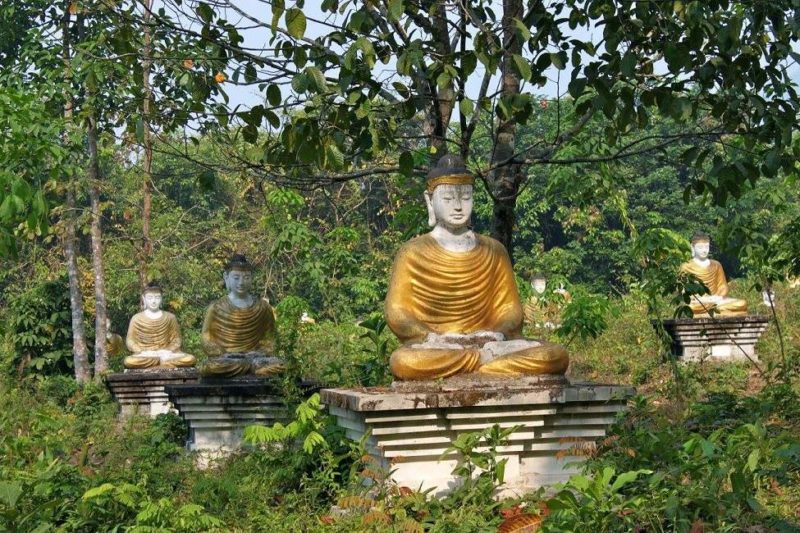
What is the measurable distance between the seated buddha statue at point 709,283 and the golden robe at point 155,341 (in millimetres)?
7140

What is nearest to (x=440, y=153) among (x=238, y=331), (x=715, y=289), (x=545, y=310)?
(x=238, y=331)

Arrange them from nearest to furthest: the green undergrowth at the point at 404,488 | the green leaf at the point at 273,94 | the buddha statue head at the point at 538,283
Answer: the green undergrowth at the point at 404,488 < the green leaf at the point at 273,94 < the buddha statue head at the point at 538,283

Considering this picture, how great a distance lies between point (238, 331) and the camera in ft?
38.2

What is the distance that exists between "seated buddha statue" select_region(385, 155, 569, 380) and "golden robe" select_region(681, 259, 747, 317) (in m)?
9.30

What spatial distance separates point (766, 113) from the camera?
703 centimetres

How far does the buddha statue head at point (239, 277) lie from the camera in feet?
38.6

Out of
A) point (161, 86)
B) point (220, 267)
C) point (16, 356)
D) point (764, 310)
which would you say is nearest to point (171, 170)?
point (220, 267)

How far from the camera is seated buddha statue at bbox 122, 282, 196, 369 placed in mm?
16484

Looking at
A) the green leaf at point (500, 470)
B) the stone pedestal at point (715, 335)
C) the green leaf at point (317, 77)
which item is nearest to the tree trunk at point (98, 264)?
the stone pedestal at point (715, 335)

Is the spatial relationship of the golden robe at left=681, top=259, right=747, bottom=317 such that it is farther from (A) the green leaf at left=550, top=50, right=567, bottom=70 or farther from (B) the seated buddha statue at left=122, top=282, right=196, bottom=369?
(A) the green leaf at left=550, top=50, right=567, bottom=70

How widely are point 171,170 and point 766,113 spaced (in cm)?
2909

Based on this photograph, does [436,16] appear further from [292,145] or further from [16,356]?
[16,356]

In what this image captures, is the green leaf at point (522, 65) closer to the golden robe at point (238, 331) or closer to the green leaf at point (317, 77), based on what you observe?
the green leaf at point (317, 77)

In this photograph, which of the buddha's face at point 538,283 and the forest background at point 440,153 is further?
the buddha's face at point 538,283
